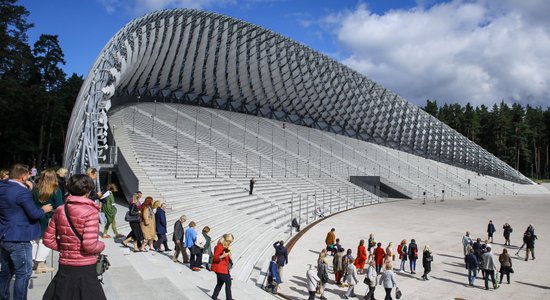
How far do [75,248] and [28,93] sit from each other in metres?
40.9

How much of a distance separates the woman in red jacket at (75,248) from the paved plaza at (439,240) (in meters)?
7.81

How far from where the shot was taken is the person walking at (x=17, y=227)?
158 inches

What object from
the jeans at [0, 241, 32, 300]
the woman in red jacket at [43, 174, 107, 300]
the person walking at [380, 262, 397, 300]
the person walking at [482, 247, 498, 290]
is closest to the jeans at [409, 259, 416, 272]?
the person walking at [482, 247, 498, 290]

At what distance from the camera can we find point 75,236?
127 inches

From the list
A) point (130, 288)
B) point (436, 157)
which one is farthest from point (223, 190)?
point (436, 157)

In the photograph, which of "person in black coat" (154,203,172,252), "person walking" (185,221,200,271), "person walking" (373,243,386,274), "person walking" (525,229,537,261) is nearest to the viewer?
"person walking" (185,221,200,271)

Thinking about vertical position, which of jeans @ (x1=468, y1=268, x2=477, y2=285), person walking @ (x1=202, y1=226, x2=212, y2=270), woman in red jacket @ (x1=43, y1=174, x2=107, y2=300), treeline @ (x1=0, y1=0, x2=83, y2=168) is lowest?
jeans @ (x1=468, y1=268, x2=477, y2=285)

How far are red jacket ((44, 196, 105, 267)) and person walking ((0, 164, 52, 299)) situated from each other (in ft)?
3.43

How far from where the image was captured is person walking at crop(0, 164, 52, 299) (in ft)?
13.1

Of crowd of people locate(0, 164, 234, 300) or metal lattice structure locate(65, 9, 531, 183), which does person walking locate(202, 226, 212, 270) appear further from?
metal lattice structure locate(65, 9, 531, 183)

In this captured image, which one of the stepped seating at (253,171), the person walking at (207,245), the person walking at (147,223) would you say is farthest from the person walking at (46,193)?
the stepped seating at (253,171)

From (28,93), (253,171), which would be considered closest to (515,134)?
(253,171)

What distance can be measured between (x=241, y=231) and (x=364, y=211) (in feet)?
51.2

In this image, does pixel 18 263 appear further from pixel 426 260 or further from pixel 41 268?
pixel 426 260
